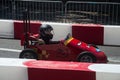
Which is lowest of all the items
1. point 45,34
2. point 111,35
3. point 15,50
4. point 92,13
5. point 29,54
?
Answer: point 15,50

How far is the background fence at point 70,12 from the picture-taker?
43.1 ft

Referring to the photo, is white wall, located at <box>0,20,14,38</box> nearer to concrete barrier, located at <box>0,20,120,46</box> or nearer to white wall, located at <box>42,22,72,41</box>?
concrete barrier, located at <box>0,20,120,46</box>

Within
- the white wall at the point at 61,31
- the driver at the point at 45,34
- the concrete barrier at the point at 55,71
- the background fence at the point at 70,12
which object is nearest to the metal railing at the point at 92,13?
the background fence at the point at 70,12

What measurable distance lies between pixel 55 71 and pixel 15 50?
14.8 ft

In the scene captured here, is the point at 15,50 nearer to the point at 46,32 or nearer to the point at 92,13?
the point at 46,32

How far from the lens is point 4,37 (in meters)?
11.8

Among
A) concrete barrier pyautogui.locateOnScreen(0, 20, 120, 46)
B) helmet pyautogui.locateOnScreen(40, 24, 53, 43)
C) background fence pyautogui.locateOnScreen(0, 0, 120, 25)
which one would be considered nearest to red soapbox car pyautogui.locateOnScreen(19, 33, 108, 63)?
helmet pyautogui.locateOnScreen(40, 24, 53, 43)

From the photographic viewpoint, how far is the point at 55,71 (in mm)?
5582

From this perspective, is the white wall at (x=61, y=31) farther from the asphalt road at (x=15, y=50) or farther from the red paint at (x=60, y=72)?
the red paint at (x=60, y=72)

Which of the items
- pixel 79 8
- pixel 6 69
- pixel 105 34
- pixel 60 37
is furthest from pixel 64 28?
pixel 6 69

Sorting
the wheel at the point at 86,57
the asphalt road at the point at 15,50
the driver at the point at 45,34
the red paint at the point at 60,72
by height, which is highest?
the driver at the point at 45,34

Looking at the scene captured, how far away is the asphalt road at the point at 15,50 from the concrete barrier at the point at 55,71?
3.26m

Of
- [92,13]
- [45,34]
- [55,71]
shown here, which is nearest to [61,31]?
[92,13]

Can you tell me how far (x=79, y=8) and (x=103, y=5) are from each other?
77 centimetres
